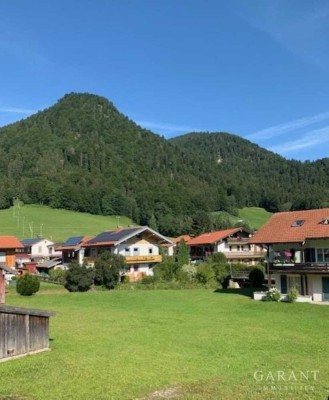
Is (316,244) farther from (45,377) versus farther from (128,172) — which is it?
(128,172)

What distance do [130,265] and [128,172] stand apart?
375ft

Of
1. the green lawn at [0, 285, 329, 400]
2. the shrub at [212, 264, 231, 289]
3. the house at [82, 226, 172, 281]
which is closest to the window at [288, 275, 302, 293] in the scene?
the green lawn at [0, 285, 329, 400]

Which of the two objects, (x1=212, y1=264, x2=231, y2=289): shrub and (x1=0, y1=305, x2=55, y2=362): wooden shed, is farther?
(x1=212, y1=264, x2=231, y2=289): shrub

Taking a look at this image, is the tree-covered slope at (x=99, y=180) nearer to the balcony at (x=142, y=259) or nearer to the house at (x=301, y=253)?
the balcony at (x=142, y=259)

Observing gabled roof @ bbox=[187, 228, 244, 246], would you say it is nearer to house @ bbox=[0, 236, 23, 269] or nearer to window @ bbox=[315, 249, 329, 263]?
house @ bbox=[0, 236, 23, 269]

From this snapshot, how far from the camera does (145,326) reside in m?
26.8

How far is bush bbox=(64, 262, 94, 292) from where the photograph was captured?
48969 mm

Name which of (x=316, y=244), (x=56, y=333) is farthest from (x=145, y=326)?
(x=316, y=244)

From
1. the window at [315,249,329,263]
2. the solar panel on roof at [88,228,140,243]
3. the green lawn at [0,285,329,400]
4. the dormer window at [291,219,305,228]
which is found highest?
the solar panel on roof at [88,228,140,243]

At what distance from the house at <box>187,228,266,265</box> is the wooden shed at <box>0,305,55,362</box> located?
6049 cm

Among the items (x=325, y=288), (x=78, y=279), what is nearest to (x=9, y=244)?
A: (x=78, y=279)

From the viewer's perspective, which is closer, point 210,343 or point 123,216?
point 210,343

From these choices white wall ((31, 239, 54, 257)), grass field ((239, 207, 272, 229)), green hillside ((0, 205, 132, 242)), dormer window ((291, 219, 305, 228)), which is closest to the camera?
dormer window ((291, 219, 305, 228))

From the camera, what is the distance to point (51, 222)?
12619 cm
